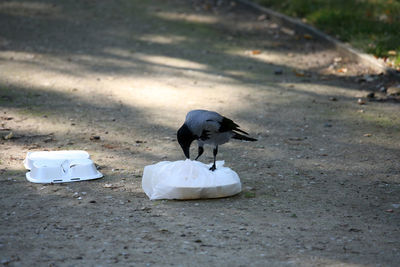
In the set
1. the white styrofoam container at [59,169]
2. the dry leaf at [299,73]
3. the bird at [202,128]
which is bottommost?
the white styrofoam container at [59,169]

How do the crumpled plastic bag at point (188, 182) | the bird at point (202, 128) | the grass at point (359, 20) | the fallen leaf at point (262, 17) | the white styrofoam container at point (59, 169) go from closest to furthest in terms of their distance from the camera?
the crumpled plastic bag at point (188, 182) → the bird at point (202, 128) → the white styrofoam container at point (59, 169) → the grass at point (359, 20) → the fallen leaf at point (262, 17)

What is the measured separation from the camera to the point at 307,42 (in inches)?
435

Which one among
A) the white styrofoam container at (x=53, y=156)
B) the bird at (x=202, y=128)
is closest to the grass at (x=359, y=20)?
the bird at (x=202, y=128)

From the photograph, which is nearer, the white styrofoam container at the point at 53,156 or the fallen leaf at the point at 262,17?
the white styrofoam container at the point at 53,156

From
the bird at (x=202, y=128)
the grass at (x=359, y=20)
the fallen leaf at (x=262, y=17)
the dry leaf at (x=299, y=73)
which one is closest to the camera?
the bird at (x=202, y=128)

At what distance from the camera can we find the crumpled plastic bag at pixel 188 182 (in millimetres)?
4453

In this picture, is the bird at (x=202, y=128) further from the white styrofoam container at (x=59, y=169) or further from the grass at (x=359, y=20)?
the grass at (x=359, y=20)

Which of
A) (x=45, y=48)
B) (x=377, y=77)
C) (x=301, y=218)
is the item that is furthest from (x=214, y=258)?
(x=45, y=48)

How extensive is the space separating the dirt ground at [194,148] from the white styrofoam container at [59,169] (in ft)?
0.32

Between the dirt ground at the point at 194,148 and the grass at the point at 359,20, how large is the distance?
0.50 m

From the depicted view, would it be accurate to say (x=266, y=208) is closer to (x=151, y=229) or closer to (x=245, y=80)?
(x=151, y=229)

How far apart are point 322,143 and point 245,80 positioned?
118 inches

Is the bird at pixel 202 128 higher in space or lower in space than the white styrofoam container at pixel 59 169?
higher

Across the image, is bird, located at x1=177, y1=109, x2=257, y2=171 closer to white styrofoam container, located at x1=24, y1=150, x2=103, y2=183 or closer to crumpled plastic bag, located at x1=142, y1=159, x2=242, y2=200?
crumpled plastic bag, located at x1=142, y1=159, x2=242, y2=200
